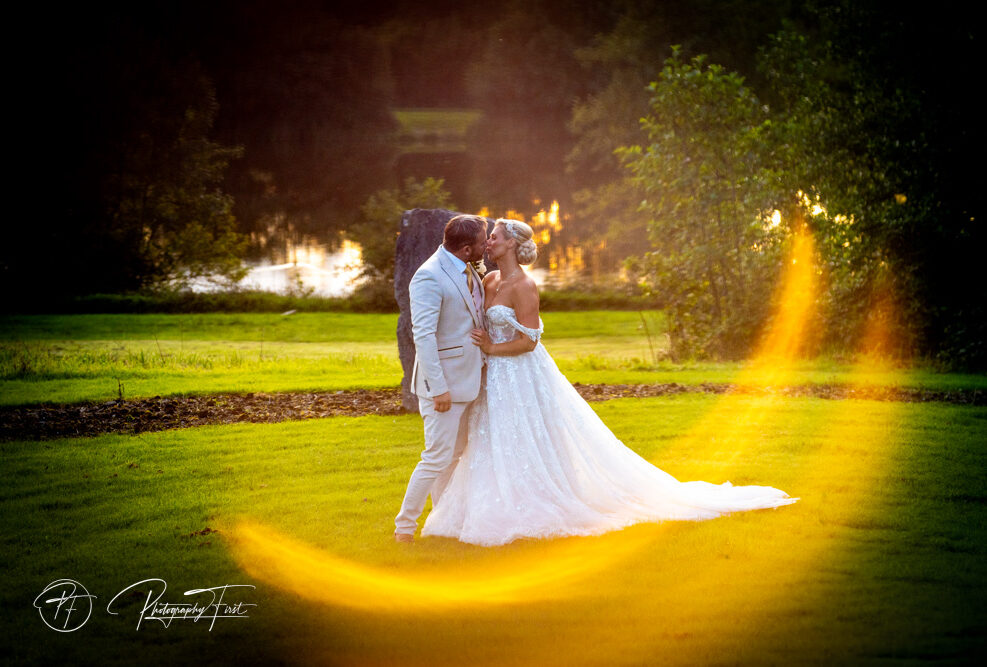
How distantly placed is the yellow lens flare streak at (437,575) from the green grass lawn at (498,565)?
0.02 m

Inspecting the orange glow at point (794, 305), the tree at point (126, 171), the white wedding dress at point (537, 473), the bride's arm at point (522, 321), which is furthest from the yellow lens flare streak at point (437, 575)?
the tree at point (126, 171)

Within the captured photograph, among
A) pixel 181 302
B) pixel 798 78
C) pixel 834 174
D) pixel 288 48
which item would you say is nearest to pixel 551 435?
pixel 834 174

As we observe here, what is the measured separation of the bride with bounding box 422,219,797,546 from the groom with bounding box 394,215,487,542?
0.48ft

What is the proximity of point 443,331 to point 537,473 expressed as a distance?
1.14 metres

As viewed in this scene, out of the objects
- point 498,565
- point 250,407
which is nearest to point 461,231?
point 498,565

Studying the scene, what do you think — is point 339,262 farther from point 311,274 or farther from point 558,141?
point 558,141

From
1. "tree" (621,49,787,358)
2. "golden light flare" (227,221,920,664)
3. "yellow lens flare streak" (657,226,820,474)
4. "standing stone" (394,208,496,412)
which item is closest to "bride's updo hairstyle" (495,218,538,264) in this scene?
"golden light flare" (227,221,920,664)

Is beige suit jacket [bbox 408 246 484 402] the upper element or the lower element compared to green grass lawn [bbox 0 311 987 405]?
upper

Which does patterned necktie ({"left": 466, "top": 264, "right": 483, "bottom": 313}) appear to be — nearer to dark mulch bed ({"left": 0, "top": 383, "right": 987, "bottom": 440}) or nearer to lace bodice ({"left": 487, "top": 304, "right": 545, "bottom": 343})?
lace bodice ({"left": 487, "top": 304, "right": 545, "bottom": 343})

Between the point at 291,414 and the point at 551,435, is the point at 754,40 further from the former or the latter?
the point at 551,435

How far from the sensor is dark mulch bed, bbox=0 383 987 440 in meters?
10.1

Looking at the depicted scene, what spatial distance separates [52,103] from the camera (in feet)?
95.8

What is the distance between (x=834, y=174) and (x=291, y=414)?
11.2 m

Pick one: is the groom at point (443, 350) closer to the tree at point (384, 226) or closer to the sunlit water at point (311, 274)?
the tree at point (384, 226)
